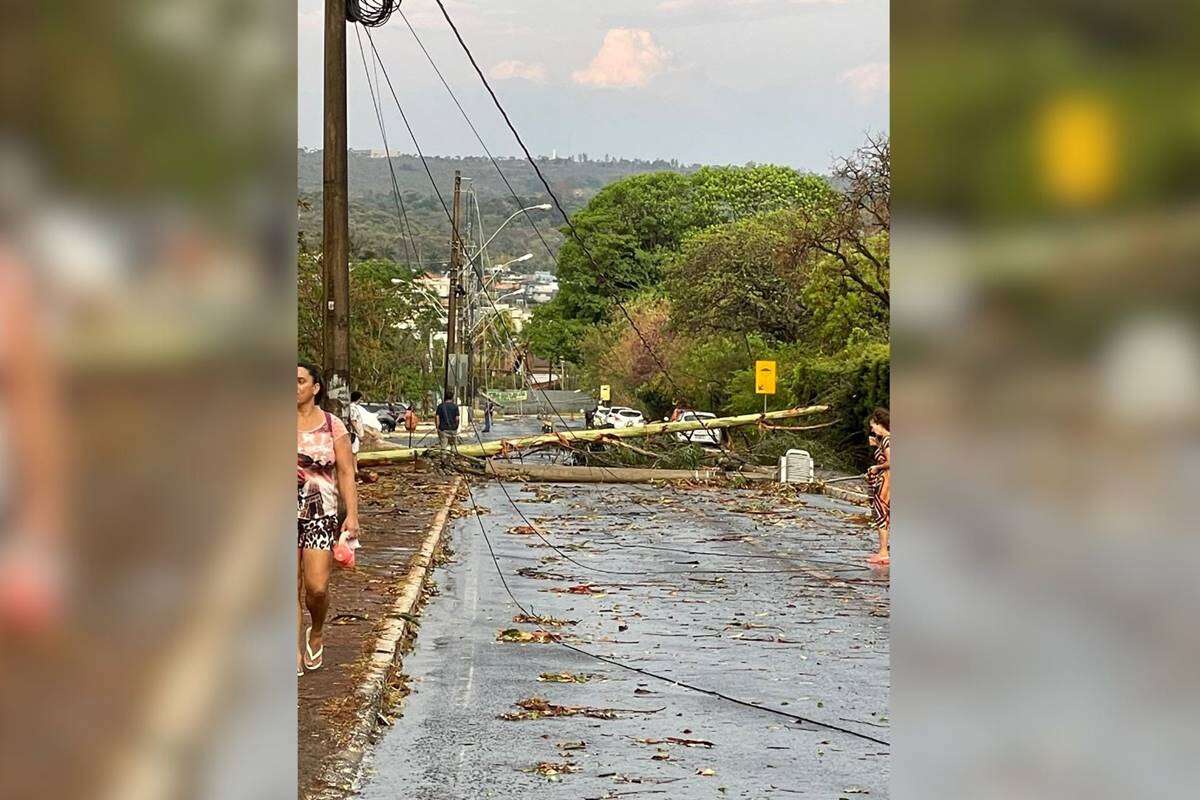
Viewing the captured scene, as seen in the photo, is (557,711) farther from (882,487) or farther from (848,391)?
(848,391)

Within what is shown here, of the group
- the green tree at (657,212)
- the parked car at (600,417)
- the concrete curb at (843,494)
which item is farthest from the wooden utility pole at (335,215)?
the green tree at (657,212)

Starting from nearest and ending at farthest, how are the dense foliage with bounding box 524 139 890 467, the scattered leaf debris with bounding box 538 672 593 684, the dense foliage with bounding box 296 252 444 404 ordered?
the scattered leaf debris with bounding box 538 672 593 684
the dense foliage with bounding box 524 139 890 467
the dense foliage with bounding box 296 252 444 404

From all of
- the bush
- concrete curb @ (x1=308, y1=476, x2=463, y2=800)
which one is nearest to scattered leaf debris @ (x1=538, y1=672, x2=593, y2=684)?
concrete curb @ (x1=308, y1=476, x2=463, y2=800)

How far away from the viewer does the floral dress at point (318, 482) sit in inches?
380

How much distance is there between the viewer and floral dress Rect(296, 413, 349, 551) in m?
9.66

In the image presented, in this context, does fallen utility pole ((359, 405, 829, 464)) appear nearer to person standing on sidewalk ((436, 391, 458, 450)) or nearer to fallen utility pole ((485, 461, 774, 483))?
person standing on sidewalk ((436, 391, 458, 450))

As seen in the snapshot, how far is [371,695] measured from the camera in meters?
9.77

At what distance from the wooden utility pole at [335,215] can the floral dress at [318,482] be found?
8.64 meters
